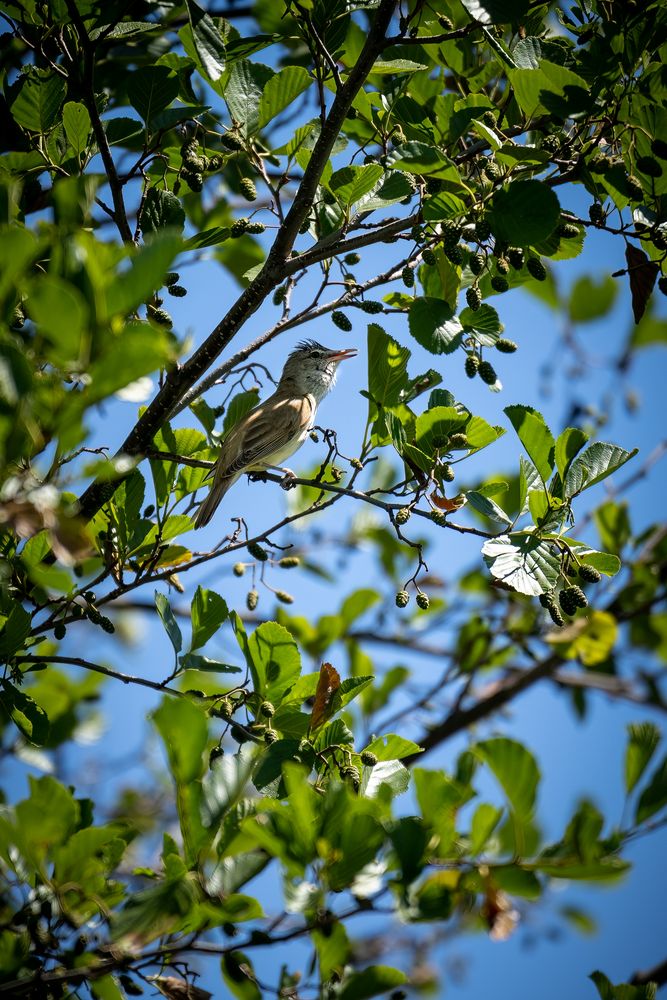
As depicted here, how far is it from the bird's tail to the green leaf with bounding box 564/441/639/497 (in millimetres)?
2106

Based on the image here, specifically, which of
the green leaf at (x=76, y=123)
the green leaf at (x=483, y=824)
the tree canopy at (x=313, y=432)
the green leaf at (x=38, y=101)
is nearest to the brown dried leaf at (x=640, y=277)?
the tree canopy at (x=313, y=432)

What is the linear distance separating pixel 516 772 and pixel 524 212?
4.78ft

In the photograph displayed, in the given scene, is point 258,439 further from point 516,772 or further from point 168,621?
point 516,772

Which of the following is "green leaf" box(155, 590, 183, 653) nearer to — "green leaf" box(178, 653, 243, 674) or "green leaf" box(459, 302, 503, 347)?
"green leaf" box(178, 653, 243, 674)

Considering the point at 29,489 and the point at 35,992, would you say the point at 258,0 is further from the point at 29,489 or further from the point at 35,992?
the point at 35,992

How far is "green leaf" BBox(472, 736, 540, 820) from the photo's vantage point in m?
1.90

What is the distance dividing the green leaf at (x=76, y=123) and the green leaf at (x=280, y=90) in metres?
0.54

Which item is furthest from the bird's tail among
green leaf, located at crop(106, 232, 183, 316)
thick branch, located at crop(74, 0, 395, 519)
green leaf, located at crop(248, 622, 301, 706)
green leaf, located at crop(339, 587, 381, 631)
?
green leaf, located at crop(106, 232, 183, 316)

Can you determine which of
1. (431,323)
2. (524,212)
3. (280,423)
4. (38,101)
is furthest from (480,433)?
(280,423)

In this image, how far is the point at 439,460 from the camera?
2514 millimetres

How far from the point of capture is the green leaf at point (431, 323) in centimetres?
257

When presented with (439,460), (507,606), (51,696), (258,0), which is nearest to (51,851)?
(439,460)

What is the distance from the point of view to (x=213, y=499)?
13.6 feet

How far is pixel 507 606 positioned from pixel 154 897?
11.7ft
